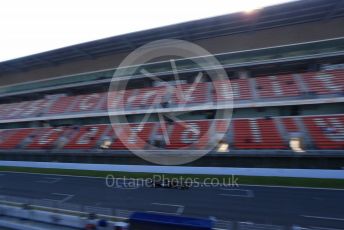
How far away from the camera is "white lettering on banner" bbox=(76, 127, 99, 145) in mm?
23908

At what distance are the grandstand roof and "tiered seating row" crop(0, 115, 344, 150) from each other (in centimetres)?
946

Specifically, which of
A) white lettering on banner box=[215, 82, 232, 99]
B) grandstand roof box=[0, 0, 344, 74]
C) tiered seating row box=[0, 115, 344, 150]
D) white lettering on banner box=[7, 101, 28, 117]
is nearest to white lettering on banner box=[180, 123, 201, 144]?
tiered seating row box=[0, 115, 344, 150]

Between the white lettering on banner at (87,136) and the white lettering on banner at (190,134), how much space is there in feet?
32.5

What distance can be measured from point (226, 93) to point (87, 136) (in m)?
15.3

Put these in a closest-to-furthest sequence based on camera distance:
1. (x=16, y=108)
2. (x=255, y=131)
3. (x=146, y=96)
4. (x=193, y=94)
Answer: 1. (x=255, y=131)
2. (x=193, y=94)
3. (x=146, y=96)
4. (x=16, y=108)

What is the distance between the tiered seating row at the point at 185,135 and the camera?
18.0 meters

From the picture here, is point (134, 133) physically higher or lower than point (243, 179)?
higher

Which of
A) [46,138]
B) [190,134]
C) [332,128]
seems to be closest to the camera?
[332,128]

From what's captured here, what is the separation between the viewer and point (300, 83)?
21609 mm

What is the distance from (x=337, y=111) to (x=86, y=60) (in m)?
28.4

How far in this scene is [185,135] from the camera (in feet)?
70.0

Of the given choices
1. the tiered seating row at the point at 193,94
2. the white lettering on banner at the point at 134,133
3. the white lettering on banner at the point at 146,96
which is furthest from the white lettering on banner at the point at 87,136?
the white lettering on banner at the point at 146,96

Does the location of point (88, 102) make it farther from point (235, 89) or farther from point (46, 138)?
point (235, 89)

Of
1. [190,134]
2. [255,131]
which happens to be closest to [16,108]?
[190,134]
